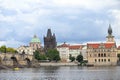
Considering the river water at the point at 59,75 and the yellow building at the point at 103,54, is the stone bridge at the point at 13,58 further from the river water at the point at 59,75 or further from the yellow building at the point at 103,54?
the yellow building at the point at 103,54

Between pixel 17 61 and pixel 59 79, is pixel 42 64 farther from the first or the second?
pixel 59 79

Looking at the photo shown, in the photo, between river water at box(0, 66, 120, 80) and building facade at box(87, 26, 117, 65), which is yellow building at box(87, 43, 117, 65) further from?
river water at box(0, 66, 120, 80)

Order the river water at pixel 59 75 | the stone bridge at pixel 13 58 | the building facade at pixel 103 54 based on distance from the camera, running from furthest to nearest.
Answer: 1. the building facade at pixel 103 54
2. the stone bridge at pixel 13 58
3. the river water at pixel 59 75

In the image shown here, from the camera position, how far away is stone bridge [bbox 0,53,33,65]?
13112 centimetres

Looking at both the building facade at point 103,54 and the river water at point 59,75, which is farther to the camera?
the building facade at point 103,54

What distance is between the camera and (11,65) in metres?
137

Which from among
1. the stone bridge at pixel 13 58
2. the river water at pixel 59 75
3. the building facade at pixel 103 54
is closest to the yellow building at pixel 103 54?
the building facade at pixel 103 54

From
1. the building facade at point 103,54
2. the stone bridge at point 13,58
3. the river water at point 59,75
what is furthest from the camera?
the building facade at point 103,54

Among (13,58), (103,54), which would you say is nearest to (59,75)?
(13,58)

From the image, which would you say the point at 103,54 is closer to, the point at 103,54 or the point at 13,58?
the point at 103,54

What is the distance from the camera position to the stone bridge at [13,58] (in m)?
131

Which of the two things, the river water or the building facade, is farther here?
the building facade

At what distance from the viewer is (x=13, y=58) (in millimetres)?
143000

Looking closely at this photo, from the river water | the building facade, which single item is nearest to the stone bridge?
the river water
